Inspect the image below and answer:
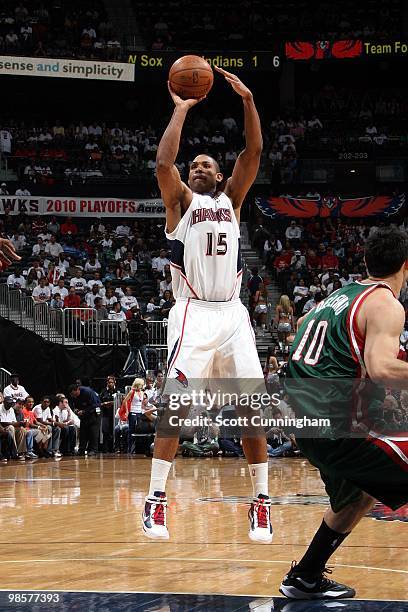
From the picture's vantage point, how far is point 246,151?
20.1 feet

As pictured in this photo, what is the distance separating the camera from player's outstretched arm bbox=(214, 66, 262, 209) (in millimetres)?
6078

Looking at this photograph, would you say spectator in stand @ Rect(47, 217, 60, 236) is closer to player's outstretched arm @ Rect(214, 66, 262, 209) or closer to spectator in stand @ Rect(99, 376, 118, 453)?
spectator in stand @ Rect(99, 376, 118, 453)

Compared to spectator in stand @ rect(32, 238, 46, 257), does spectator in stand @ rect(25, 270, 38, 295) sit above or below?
below

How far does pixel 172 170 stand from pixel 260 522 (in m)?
2.18

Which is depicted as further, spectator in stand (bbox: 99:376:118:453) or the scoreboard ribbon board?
the scoreboard ribbon board

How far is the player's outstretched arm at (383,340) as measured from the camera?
3875 mm

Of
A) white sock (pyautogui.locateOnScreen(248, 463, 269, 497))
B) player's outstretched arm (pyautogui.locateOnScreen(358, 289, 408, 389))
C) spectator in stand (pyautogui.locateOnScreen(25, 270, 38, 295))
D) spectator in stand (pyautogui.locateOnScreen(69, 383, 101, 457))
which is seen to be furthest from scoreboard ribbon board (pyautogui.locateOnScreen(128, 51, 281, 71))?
player's outstretched arm (pyautogui.locateOnScreen(358, 289, 408, 389))

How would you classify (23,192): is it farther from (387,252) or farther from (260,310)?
(387,252)

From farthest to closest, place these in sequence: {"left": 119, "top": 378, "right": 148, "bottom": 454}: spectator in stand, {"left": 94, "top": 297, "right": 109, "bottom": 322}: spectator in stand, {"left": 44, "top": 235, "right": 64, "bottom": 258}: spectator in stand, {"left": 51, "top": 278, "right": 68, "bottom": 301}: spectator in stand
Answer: {"left": 44, "top": 235, "right": 64, "bottom": 258}: spectator in stand → {"left": 51, "top": 278, "right": 68, "bottom": 301}: spectator in stand → {"left": 94, "top": 297, "right": 109, "bottom": 322}: spectator in stand → {"left": 119, "top": 378, "right": 148, "bottom": 454}: spectator in stand

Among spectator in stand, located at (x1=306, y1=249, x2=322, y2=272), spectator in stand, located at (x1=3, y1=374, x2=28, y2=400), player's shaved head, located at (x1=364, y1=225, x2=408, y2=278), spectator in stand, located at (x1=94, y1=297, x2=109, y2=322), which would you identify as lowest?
spectator in stand, located at (x1=3, y1=374, x2=28, y2=400)

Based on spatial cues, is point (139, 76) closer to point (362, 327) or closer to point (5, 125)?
point (5, 125)

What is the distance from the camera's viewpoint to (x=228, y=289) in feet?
19.5

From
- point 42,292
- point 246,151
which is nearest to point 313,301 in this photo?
point 42,292

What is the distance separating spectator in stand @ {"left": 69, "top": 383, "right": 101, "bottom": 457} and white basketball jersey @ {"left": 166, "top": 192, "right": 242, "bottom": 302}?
37.3 feet
